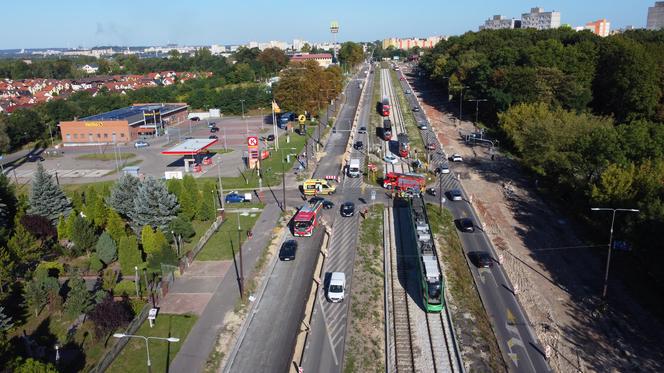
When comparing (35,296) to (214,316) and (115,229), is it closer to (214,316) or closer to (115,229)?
(115,229)

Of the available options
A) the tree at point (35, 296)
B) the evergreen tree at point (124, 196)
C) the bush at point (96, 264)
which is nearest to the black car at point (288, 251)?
the bush at point (96, 264)

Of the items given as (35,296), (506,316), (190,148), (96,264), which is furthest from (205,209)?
(506,316)

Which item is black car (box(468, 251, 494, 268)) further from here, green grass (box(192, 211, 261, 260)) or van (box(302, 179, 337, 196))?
van (box(302, 179, 337, 196))

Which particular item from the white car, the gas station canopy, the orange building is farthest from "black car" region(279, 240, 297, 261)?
the orange building

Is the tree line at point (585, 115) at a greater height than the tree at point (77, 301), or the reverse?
the tree line at point (585, 115)

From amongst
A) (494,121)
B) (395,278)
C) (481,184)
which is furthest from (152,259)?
(494,121)

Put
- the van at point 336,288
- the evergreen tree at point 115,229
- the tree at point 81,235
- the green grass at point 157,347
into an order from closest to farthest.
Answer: the green grass at point 157,347 → the van at point 336,288 → the tree at point 81,235 → the evergreen tree at point 115,229

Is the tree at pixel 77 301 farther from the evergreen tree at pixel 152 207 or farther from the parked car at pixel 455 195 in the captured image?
the parked car at pixel 455 195

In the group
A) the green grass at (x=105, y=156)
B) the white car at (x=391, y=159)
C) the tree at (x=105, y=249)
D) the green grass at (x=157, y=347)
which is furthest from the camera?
the green grass at (x=105, y=156)
